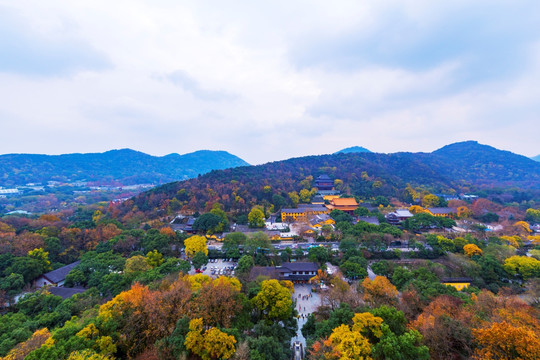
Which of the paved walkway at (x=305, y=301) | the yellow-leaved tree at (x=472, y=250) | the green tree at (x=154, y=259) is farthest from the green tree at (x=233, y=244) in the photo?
the yellow-leaved tree at (x=472, y=250)

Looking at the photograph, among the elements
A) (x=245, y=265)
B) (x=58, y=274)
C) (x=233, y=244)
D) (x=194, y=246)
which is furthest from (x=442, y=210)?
(x=58, y=274)

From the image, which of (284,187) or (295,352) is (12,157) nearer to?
(284,187)

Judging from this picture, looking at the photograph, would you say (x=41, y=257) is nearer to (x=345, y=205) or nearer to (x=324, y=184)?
(x=345, y=205)

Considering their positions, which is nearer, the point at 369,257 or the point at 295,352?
the point at 295,352

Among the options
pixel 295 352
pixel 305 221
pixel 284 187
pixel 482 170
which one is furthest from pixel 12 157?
pixel 482 170

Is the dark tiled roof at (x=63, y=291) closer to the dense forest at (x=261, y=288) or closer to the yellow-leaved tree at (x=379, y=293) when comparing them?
the dense forest at (x=261, y=288)
